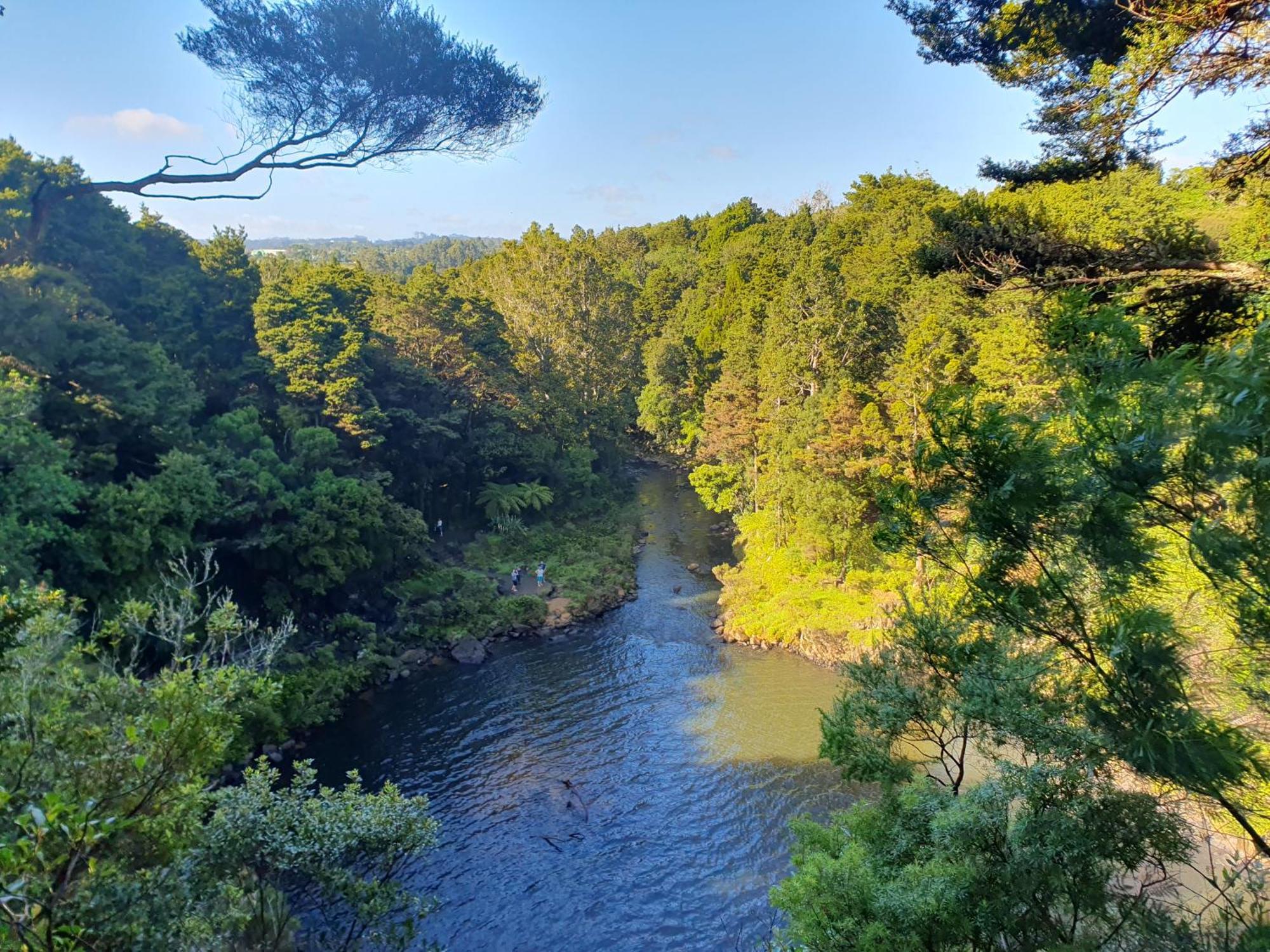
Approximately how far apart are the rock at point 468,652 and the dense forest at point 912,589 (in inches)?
17.9

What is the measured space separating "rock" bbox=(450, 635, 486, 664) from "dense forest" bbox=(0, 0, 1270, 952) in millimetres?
455

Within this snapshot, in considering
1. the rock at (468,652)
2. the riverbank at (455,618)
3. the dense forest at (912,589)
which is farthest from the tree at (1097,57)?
the rock at (468,652)

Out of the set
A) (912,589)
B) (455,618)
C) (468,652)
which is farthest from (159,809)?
(912,589)

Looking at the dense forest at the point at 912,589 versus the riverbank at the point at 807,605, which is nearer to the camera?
the dense forest at the point at 912,589

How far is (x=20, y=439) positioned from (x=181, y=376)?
703 cm

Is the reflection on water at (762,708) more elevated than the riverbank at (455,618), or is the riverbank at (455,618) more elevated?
the riverbank at (455,618)

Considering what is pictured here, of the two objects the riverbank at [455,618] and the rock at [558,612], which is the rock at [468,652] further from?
the rock at [558,612]

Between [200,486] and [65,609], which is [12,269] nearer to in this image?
[200,486]

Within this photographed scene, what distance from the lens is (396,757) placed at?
17453 mm

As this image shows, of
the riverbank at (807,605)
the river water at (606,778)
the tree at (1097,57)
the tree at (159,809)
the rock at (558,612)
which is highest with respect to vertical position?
the tree at (1097,57)

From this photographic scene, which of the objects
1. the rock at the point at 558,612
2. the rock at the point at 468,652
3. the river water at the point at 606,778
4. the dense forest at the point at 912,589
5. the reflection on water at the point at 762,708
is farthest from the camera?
the rock at the point at 558,612

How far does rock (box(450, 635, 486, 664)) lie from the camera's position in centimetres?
2278

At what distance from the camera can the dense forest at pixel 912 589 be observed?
5.03m

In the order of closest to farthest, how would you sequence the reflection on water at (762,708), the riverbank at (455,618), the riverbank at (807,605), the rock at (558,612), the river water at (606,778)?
the river water at (606,778) < the reflection on water at (762,708) < the riverbank at (455,618) < the riverbank at (807,605) < the rock at (558,612)
